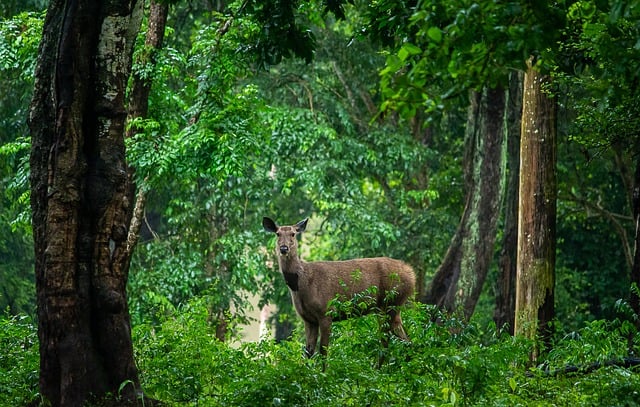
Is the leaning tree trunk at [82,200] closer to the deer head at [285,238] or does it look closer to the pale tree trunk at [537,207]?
the deer head at [285,238]

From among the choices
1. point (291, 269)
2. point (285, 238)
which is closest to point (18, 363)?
point (291, 269)

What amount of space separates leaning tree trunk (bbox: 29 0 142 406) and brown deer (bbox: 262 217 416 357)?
507cm

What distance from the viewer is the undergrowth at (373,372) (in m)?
8.65

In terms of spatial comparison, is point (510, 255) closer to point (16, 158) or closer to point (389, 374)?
point (16, 158)

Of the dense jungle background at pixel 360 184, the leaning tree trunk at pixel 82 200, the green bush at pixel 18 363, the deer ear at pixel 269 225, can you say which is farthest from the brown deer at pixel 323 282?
the leaning tree trunk at pixel 82 200

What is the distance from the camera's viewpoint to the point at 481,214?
75.2 feet

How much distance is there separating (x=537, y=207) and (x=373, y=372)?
6673mm

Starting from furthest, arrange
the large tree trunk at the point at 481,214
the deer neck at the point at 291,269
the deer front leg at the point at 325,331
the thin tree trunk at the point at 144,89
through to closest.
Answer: the large tree trunk at the point at 481,214, the thin tree trunk at the point at 144,89, the deer neck at the point at 291,269, the deer front leg at the point at 325,331

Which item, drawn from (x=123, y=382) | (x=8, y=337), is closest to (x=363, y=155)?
(x=8, y=337)

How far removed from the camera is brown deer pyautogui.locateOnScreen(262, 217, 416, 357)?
49.8 ft

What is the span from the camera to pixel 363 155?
26.9 metres

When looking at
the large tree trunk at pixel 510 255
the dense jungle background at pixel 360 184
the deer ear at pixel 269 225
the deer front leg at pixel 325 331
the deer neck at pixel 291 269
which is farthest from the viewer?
the large tree trunk at pixel 510 255

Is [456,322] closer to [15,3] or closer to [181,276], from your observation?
[181,276]

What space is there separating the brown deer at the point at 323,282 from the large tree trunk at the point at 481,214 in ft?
22.1
